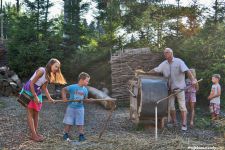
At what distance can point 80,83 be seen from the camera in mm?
8016

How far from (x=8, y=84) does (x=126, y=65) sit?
3832 millimetres

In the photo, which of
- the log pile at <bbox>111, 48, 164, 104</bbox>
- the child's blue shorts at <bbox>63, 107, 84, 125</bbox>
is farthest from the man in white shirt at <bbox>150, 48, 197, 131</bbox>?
the log pile at <bbox>111, 48, 164, 104</bbox>

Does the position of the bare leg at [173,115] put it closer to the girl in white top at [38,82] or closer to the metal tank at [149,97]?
the metal tank at [149,97]

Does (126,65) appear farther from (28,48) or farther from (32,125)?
(32,125)

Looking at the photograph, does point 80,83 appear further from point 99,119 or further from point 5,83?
point 5,83

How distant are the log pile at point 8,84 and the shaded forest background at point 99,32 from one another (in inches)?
47.1

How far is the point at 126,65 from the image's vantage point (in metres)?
13.5

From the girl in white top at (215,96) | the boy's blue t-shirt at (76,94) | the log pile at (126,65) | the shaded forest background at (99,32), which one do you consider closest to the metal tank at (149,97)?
the boy's blue t-shirt at (76,94)

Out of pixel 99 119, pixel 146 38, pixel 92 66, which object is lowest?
pixel 99 119

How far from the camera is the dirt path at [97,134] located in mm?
7309

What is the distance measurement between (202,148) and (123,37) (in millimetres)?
10867

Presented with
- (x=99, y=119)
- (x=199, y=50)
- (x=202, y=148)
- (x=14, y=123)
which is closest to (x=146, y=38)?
(x=199, y=50)

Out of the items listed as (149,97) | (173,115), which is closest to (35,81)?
(149,97)

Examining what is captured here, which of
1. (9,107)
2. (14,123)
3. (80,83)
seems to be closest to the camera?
(80,83)
